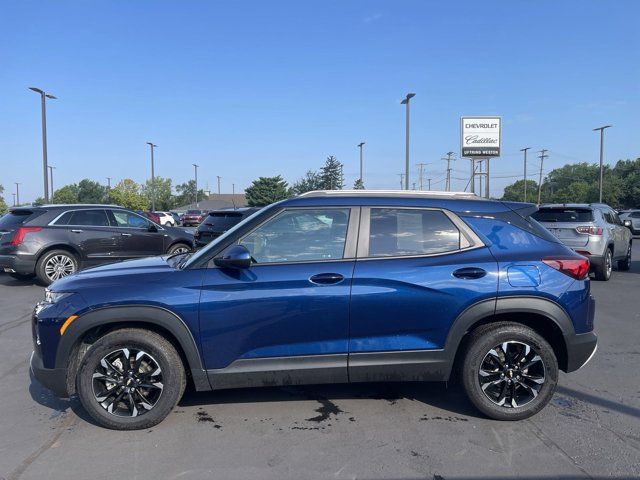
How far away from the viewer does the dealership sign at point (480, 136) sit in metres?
28.3

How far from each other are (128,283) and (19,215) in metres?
8.10

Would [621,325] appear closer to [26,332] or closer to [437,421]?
[437,421]

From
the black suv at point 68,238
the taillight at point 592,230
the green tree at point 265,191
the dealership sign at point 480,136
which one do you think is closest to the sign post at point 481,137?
the dealership sign at point 480,136

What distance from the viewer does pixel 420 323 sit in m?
3.80

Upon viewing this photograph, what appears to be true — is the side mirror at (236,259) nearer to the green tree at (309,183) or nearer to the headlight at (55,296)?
the headlight at (55,296)

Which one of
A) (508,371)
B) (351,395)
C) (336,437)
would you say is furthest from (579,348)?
(336,437)

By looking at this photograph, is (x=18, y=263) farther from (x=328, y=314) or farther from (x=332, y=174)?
(x=332, y=174)

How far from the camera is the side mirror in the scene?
3662 millimetres

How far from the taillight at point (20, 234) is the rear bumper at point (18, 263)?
10.7 inches

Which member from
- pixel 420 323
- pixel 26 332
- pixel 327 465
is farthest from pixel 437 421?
pixel 26 332

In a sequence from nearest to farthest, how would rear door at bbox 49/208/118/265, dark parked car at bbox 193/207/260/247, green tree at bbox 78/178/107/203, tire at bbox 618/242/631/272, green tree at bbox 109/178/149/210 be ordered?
rear door at bbox 49/208/118/265, tire at bbox 618/242/631/272, dark parked car at bbox 193/207/260/247, green tree at bbox 109/178/149/210, green tree at bbox 78/178/107/203

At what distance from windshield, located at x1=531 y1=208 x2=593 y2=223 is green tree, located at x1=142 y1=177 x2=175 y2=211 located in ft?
330

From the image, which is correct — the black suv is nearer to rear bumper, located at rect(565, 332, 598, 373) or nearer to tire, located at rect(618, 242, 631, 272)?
rear bumper, located at rect(565, 332, 598, 373)

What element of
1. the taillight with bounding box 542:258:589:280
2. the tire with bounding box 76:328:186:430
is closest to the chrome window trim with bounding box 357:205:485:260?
the taillight with bounding box 542:258:589:280
